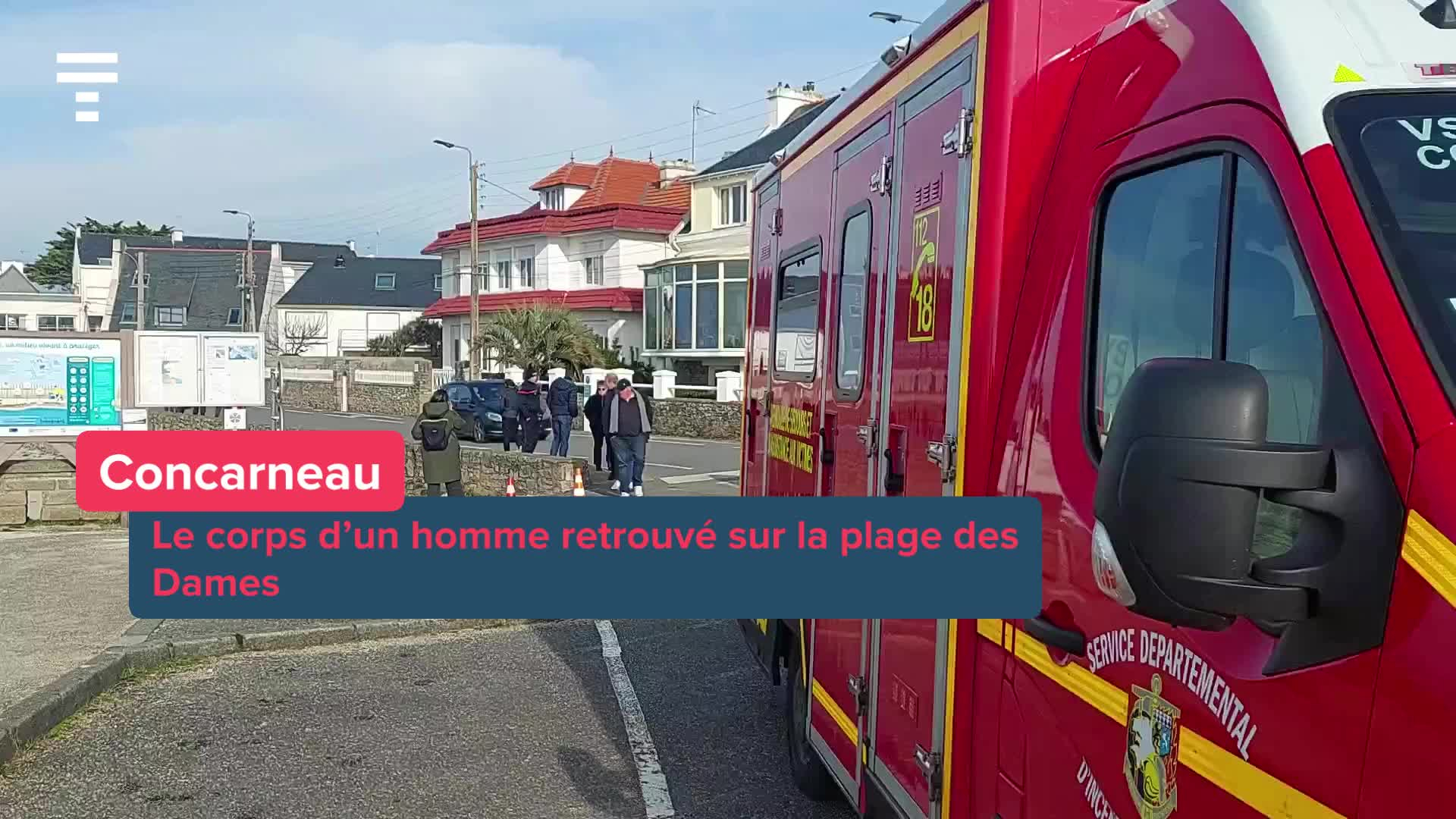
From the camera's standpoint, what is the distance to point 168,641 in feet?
28.2

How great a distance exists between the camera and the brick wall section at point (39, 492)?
14.0 metres

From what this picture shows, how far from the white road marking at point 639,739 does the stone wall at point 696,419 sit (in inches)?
844

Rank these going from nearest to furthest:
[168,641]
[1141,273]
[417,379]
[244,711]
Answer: [1141,273] < [244,711] < [168,641] < [417,379]

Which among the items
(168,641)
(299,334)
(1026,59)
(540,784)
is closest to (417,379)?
(299,334)

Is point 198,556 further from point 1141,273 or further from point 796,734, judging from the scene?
point 1141,273

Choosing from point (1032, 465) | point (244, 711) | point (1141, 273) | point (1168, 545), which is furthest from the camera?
point (244, 711)

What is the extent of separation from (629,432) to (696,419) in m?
14.4

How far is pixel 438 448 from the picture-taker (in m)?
13.7

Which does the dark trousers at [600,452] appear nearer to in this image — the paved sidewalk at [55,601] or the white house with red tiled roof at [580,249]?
the paved sidewalk at [55,601]

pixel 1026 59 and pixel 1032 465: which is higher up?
pixel 1026 59

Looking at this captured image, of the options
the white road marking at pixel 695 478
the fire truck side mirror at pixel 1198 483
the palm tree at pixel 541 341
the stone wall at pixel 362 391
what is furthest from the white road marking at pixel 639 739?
the stone wall at pixel 362 391

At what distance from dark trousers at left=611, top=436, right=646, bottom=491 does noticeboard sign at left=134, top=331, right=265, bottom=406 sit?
4403 millimetres

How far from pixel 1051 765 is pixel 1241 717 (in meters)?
0.76

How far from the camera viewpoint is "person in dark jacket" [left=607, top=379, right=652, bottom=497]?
17547mm
